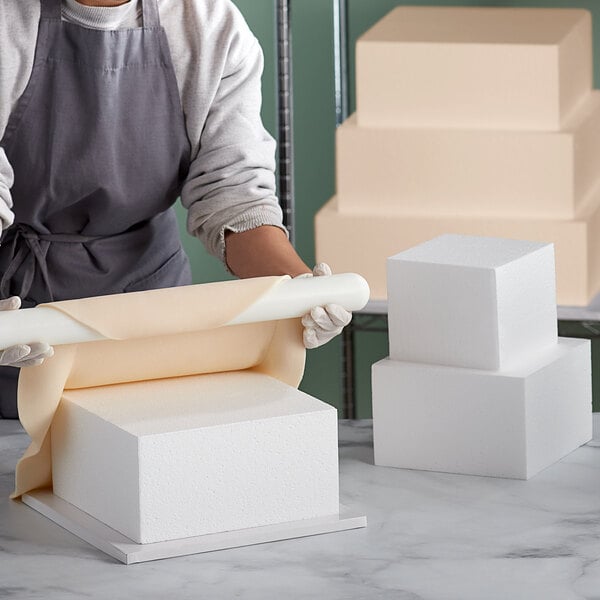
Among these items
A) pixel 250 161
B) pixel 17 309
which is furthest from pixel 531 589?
pixel 250 161

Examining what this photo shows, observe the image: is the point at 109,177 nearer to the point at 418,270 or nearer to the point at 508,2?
the point at 418,270

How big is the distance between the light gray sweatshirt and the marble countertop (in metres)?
0.56

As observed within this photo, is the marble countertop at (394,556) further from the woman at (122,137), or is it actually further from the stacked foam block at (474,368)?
the woman at (122,137)

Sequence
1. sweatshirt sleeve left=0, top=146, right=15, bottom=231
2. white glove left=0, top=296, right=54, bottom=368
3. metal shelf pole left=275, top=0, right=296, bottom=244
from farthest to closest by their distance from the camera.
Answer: metal shelf pole left=275, top=0, right=296, bottom=244
sweatshirt sleeve left=0, top=146, right=15, bottom=231
white glove left=0, top=296, right=54, bottom=368

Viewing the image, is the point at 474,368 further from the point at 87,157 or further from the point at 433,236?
the point at 433,236

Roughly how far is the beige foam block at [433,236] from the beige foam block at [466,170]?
0.03 m

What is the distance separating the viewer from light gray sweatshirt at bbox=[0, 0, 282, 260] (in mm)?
1893

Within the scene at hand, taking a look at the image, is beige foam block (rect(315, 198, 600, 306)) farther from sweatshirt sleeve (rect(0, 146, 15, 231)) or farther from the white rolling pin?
the white rolling pin

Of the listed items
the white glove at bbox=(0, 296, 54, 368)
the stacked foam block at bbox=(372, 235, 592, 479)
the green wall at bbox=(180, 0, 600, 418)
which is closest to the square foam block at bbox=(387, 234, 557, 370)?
the stacked foam block at bbox=(372, 235, 592, 479)

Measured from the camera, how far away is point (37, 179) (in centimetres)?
189

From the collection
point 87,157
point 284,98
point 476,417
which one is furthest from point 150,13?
point 284,98

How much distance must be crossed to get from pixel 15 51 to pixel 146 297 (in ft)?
1.85

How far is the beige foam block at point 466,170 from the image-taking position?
2.56 meters

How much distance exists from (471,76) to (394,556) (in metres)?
1.46
